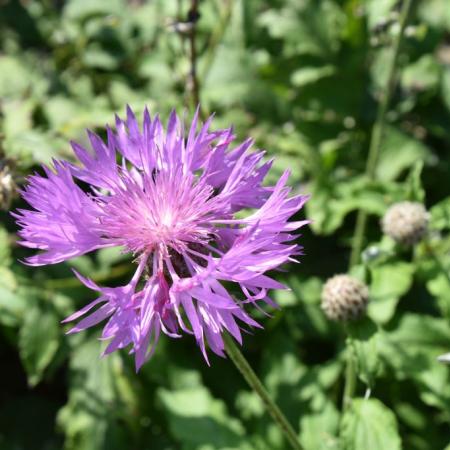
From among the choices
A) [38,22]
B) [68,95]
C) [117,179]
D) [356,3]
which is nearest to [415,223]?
[117,179]

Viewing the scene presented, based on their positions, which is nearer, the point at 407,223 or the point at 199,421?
the point at 407,223

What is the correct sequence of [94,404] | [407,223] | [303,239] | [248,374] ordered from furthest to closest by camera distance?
[303,239] < [94,404] < [407,223] < [248,374]

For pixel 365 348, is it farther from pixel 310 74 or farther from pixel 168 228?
pixel 310 74

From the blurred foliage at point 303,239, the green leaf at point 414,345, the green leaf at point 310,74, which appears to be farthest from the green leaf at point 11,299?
the green leaf at point 310,74

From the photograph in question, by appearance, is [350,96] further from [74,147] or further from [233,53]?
[74,147]

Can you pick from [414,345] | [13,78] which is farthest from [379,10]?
[13,78]

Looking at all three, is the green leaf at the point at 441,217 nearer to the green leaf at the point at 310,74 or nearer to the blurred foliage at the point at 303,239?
the blurred foliage at the point at 303,239
